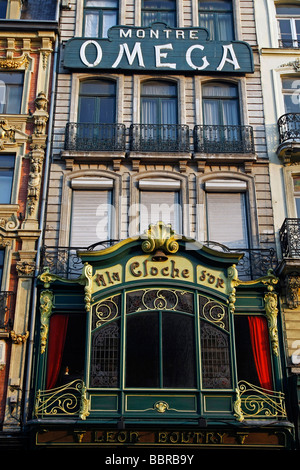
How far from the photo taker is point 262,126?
18.6 m

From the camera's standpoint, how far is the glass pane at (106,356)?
14148 mm

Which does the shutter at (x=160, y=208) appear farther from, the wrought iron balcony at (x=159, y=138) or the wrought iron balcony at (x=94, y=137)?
the wrought iron balcony at (x=94, y=137)

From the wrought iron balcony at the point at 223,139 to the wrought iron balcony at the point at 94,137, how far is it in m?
2.52

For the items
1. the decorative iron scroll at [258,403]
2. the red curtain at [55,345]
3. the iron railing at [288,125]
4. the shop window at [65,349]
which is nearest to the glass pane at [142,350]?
the shop window at [65,349]

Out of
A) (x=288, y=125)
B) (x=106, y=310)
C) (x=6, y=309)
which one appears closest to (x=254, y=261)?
(x=106, y=310)

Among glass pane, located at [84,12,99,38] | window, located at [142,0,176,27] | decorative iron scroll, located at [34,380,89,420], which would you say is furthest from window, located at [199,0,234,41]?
decorative iron scroll, located at [34,380,89,420]

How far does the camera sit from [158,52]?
19531 millimetres

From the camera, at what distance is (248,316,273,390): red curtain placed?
14.9 meters

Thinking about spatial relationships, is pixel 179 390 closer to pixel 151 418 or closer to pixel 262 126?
pixel 151 418

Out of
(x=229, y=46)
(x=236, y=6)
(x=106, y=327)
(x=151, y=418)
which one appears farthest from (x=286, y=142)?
(x=151, y=418)

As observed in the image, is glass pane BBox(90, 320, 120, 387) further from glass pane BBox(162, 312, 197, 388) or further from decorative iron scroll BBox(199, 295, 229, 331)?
decorative iron scroll BBox(199, 295, 229, 331)

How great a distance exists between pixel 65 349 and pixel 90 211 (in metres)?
4.52

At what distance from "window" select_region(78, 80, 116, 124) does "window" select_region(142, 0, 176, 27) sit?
10.3 feet

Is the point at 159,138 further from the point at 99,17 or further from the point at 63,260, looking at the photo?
the point at 99,17
